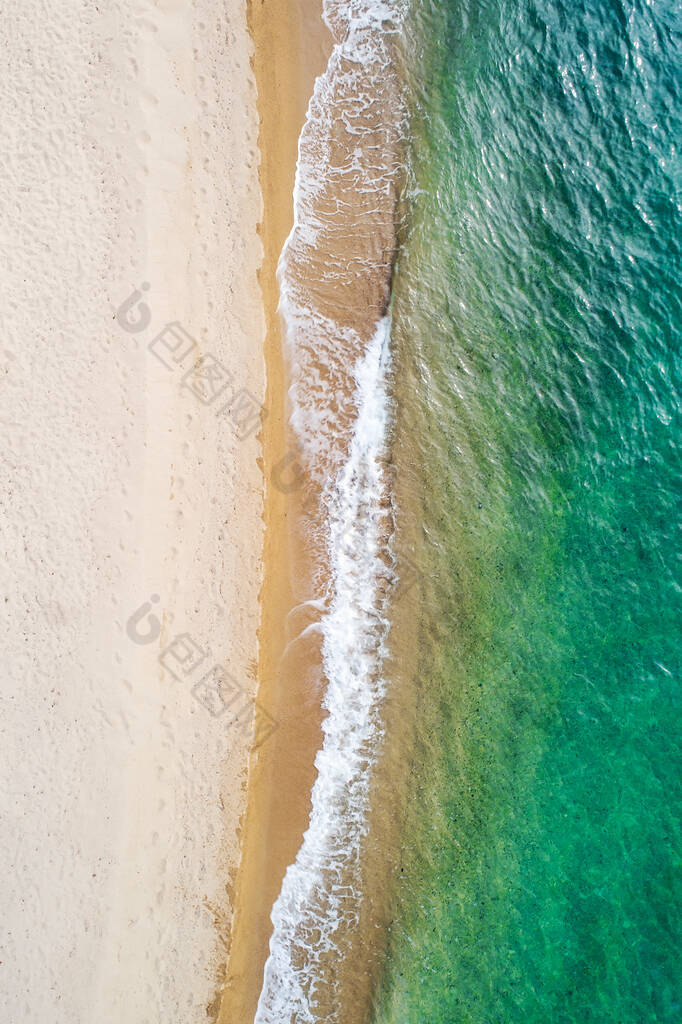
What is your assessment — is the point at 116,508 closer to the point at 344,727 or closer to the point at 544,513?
the point at 344,727

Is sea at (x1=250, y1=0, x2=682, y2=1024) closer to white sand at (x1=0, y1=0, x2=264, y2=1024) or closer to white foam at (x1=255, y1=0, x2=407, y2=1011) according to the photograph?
white foam at (x1=255, y1=0, x2=407, y2=1011)

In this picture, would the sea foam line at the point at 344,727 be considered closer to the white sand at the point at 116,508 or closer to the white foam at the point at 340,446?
the white foam at the point at 340,446

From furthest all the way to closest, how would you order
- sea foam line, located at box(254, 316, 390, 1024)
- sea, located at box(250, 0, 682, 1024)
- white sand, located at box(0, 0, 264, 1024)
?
sea, located at box(250, 0, 682, 1024), sea foam line, located at box(254, 316, 390, 1024), white sand, located at box(0, 0, 264, 1024)

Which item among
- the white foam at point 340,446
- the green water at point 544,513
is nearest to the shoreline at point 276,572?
the white foam at point 340,446

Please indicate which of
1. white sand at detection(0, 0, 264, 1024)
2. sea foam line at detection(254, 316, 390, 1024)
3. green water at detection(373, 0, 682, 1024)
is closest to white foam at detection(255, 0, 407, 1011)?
sea foam line at detection(254, 316, 390, 1024)

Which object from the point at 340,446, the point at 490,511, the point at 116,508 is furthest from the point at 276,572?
the point at 490,511

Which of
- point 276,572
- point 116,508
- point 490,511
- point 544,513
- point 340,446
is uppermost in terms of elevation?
point 116,508
